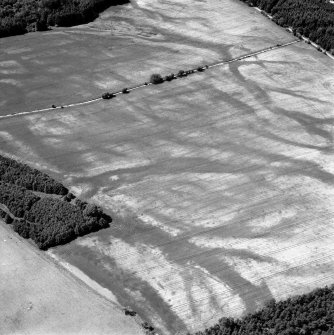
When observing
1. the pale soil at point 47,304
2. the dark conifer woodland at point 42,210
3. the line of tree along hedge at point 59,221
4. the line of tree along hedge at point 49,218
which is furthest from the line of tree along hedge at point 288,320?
the dark conifer woodland at point 42,210

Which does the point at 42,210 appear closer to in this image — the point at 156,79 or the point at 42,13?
the point at 156,79

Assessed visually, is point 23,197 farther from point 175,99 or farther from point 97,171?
point 175,99

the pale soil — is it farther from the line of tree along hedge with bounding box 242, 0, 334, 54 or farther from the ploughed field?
the line of tree along hedge with bounding box 242, 0, 334, 54

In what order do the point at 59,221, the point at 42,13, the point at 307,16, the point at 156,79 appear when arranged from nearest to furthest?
the point at 59,221 → the point at 156,79 → the point at 307,16 → the point at 42,13

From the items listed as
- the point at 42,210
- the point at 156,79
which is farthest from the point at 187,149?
the point at 42,210

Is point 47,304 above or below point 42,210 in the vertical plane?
below
